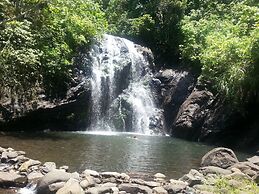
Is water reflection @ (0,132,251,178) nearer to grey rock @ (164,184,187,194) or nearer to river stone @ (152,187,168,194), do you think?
grey rock @ (164,184,187,194)

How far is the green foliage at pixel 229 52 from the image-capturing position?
18.6 meters

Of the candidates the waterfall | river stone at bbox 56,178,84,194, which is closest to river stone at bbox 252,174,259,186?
river stone at bbox 56,178,84,194

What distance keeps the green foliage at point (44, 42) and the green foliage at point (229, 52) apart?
257 inches

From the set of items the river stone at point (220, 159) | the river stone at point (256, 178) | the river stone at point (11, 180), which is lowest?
the river stone at point (11, 180)

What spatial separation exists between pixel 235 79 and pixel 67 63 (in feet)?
28.7

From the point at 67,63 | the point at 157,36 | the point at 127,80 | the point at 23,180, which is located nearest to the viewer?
the point at 23,180

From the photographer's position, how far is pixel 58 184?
9328 mm

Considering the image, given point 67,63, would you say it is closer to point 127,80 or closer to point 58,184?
point 127,80

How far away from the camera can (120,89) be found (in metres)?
25.4

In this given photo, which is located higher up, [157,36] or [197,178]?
[157,36]

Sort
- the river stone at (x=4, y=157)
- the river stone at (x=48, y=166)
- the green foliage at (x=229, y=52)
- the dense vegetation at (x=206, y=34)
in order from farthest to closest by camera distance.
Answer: the dense vegetation at (x=206, y=34) < the green foliage at (x=229, y=52) < the river stone at (x=4, y=157) < the river stone at (x=48, y=166)

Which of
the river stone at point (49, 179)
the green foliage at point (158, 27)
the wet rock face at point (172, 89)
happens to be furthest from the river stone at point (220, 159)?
the green foliage at point (158, 27)

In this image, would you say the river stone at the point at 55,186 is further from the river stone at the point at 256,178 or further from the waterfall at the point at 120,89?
the waterfall at the point at 120,89

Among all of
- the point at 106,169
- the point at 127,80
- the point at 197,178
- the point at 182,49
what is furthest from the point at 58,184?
the point at 182,49
